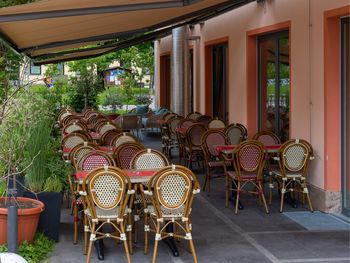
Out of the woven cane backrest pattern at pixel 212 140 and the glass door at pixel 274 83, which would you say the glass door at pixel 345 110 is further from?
the woven cane backrest pattern at pixel 212 140

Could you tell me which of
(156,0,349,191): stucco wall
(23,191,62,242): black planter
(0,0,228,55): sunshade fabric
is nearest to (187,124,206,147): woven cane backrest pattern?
(156,0,349,191): stucco wall

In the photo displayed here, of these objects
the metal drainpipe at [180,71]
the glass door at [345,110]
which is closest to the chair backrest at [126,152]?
the glass door at [345,110]

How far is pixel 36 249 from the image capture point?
598 cm

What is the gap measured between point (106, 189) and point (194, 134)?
18.6ft

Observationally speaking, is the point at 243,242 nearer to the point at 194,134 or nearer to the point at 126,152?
the point at 126,152

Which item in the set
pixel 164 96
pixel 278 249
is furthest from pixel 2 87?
pixel 164 96

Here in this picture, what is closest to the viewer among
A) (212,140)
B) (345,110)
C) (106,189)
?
(106,189)

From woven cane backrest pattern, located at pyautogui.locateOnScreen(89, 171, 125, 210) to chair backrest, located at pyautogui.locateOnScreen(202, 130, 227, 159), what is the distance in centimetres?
421

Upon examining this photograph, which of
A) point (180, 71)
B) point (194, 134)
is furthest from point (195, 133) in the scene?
point (180, 71)

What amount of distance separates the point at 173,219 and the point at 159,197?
25 centimetres

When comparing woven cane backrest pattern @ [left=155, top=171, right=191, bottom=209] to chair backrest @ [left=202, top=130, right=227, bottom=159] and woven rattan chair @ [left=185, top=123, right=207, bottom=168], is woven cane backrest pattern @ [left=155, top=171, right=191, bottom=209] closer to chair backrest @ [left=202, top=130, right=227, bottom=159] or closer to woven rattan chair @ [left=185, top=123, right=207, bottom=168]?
chair backrest @ [left=202, top=130, right=227, bottom=159]

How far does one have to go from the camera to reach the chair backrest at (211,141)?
9742 mm

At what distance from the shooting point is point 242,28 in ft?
39.0

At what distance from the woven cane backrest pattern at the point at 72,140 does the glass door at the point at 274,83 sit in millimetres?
3332
